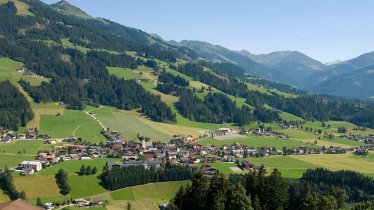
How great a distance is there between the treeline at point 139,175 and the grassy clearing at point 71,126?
4835cm

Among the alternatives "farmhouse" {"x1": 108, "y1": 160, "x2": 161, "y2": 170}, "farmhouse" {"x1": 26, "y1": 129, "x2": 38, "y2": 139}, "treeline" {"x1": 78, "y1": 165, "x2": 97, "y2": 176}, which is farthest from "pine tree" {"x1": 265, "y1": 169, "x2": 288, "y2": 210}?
"farmhouse" {"x1": 26, "y1": 129, "x2": 38, "y2": 139}

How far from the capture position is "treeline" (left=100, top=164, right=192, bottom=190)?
380 feet

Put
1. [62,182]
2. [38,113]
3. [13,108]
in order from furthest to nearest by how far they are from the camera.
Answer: [38,113] → [13,108] → [62,182]

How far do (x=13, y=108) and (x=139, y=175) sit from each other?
86984 millimetres

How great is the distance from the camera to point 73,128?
179000mm

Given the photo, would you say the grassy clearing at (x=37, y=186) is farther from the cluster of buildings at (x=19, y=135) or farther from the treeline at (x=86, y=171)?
the cluster of buildings at (x=19, y=135)

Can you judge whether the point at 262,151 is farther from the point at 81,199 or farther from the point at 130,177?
the point at 81,199

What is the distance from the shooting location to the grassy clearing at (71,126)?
170750mm

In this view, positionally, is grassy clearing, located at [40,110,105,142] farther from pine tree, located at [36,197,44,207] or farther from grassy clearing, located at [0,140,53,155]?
pine tree, located at [36,197,44,207]

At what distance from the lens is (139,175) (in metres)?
119

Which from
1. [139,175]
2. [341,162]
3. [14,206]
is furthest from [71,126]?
[14,206]

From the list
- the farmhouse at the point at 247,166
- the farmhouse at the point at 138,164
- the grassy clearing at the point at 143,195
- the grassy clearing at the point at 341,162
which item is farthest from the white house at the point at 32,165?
the grassy clearing at the point at 341,162

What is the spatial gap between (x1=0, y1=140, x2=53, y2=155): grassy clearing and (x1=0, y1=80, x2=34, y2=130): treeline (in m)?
18.2

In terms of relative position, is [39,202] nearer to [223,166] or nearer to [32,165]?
[32,165]
